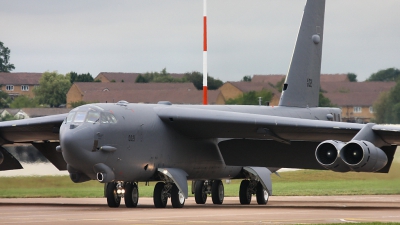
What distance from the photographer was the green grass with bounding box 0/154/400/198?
112 ft

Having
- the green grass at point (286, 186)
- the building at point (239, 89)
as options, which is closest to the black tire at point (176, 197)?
the green grass at point (286, 186)

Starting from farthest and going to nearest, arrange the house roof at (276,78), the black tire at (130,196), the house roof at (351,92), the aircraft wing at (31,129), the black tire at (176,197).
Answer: the house roof at (276,78), the house roof at (351,92), the aircraft wing at (31,129), the black tire at (130,196), the black tire at (176,197)

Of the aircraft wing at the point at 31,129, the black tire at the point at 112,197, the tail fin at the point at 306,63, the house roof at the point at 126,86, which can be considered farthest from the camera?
the house roof at the point at 126,86

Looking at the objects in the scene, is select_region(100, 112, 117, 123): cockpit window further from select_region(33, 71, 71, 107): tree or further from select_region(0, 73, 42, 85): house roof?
select_region(0, 73, 42, 85): house roof

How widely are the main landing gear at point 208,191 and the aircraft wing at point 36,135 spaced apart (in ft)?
14.7

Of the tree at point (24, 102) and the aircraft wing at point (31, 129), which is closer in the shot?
the aircraft wing at point (31, 129)

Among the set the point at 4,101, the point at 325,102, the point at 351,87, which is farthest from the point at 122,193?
the point at 351,87

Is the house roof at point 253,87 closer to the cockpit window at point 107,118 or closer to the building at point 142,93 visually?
the building at point 142,93

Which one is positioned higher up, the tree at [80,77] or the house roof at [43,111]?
the tree at [80,77]

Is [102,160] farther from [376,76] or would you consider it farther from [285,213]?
[376,76]

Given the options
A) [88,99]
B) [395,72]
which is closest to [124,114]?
[88,99]

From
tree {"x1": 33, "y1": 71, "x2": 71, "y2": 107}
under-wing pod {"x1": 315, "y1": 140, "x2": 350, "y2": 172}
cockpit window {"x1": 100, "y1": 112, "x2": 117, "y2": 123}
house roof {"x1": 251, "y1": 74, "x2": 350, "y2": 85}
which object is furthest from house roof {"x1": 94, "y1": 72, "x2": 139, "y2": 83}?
under-wing pod {"x1": 315, "y1": 140, "x2": 350, "y2": 172}

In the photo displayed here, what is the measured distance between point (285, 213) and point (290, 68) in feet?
33.4

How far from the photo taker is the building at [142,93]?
59688 mm
